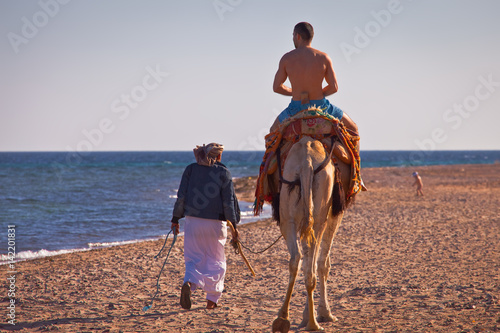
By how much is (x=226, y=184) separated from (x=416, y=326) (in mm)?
3148

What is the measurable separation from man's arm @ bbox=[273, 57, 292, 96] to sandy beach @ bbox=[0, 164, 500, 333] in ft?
9.71

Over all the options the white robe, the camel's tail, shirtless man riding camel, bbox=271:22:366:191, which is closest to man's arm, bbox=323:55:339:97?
shirtless man riding camel, bbox=271:22:366:191

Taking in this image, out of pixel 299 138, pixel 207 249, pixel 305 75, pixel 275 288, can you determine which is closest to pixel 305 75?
pixel 305 75

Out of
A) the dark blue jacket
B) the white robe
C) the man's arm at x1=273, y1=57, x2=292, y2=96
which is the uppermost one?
the man's arm at x1=273, y1=57, x2=292, y2=96

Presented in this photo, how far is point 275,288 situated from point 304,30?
429 centimetres

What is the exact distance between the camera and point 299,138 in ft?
20.8

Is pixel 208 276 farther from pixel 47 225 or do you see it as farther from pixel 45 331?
pixel 47 225

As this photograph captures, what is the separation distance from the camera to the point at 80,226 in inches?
768

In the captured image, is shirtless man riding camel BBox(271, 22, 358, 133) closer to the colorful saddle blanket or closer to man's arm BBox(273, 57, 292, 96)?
man's arm BBox(273, 57, 292, 96)

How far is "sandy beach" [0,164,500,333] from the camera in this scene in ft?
21.8

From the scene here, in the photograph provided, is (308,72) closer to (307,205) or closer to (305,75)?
(305,75)

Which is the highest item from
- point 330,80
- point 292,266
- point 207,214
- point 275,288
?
point 330,80

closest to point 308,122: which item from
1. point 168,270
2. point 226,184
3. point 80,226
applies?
point 226,184

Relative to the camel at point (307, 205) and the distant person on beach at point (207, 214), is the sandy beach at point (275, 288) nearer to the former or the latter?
the distant person on beach at point (207, 214)
